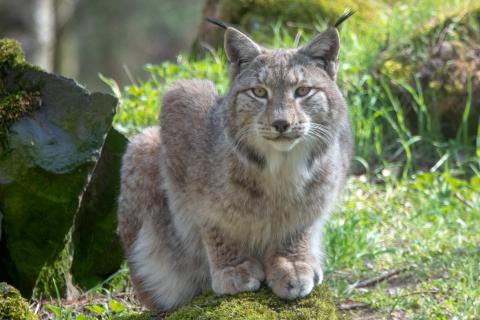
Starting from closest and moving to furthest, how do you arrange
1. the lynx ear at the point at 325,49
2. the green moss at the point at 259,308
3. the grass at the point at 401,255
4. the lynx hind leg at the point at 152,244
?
the green moss at the point at 259,308 < the lynx ear at the point at 325,49 < the lynx hind leg at the point at 152,244 < the grass at the point at 401,255

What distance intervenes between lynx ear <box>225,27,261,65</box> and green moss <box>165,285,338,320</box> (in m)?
1.32

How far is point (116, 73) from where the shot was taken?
22531mm

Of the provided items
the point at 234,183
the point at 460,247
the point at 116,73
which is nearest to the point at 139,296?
the point at 234,183

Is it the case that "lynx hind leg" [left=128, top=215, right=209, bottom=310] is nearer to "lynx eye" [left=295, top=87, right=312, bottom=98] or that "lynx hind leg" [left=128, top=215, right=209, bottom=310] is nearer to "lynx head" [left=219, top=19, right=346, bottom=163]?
"lynx head" [left=219, top=19, right=346, bottom=163]

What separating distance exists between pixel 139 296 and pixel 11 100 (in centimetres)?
146

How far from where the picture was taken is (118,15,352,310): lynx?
4.52 metres

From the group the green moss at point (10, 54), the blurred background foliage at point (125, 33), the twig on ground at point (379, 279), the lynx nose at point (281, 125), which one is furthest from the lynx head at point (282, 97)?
the blurred background foliage at point (125, 33)

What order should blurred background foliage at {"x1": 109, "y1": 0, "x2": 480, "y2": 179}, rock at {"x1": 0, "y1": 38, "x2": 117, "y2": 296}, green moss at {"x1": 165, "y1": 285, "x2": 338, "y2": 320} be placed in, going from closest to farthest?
green moss at {"x1": 165, "y1": 285, "x2": 338, "y2": 320} < rock at {"x1": 0, "y1": 38, "x2": 117, "y2": 296} < blurred background foliage at {"x1": 109, "y1": 0, "x2": 480, "y2": 179}

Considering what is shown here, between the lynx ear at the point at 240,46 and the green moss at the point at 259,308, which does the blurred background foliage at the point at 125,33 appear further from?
the green moss at the point at 259,308

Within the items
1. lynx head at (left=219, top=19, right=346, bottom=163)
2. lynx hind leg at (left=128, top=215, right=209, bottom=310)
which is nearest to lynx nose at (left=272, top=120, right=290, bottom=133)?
lynx head at (left=219, top=19, right=346, bottom=163)

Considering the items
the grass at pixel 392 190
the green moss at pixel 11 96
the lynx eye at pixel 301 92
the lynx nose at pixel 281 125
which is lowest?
the grass at pixel 392 190

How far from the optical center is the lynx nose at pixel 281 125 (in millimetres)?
4289

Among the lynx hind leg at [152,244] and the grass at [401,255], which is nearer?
the lynx hind leg at [152,244]

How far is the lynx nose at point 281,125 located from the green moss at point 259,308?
0.89m
